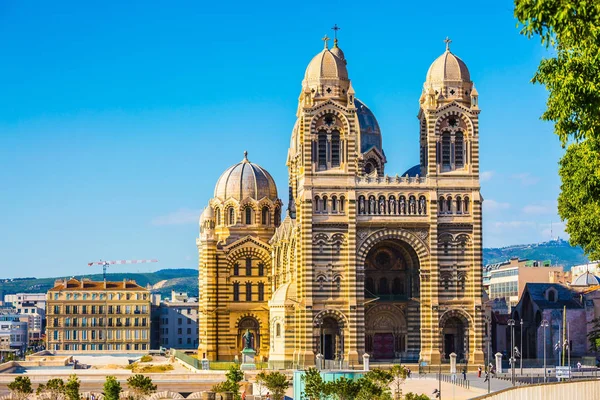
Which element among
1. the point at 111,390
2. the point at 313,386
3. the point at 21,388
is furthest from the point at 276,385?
the point at 21,388

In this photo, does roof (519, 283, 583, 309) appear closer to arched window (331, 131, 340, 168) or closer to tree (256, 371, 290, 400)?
arched window (331, 131, 340, 168)

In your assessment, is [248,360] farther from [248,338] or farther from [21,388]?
[21,388]

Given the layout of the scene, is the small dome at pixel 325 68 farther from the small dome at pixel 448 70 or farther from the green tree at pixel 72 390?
the green tree at pixel 72 390

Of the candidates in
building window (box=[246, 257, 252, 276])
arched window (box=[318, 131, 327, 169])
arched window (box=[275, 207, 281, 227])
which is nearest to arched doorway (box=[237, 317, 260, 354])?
building window (box=[246, 257, 252, 276])

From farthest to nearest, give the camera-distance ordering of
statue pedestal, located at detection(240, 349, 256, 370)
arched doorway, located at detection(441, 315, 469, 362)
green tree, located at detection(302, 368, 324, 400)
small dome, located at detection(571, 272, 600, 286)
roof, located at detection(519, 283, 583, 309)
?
small dome, located at detection(571, 272, 600, 286)
roof, located at detection(519, 283, 583, 309)
statue pedestal, located at detection(240, 349, 256, 370)
arched doorway, located at detection(441, 315, 469, 362)
green tree, located at detection(302, 368, 324, 400)

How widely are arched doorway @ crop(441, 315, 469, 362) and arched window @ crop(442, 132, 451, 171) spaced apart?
10.3 metres

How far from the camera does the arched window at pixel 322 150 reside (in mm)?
82938

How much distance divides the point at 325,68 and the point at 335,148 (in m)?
5.63

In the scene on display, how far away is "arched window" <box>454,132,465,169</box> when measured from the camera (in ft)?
274

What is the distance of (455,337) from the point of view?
3290 inches

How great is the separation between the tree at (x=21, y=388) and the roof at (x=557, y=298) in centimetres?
4553

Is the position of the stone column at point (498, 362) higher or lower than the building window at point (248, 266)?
lower

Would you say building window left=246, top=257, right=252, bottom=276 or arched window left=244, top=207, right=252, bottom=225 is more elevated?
arched window left=244, top=207, right=252, bottom=225

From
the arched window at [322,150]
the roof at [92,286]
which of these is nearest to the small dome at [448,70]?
the arched window at [322,150]
